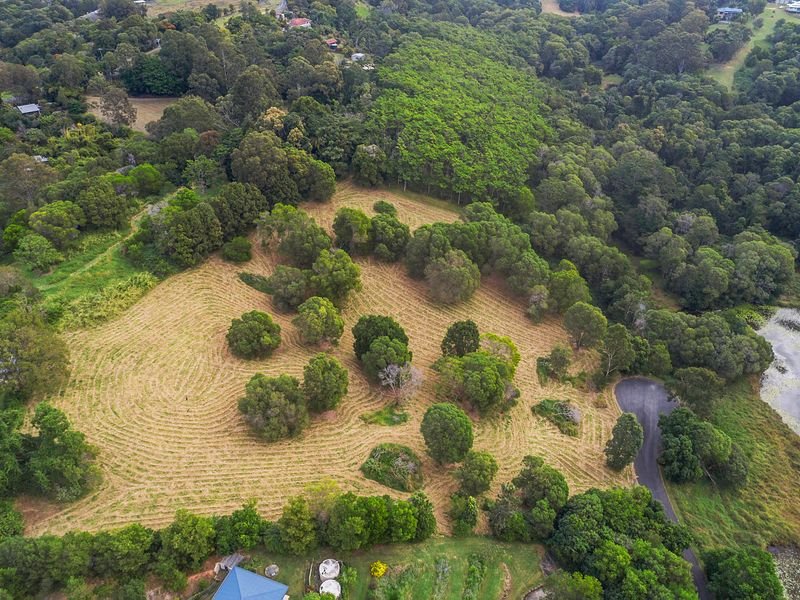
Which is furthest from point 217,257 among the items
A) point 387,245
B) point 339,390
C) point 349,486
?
point 349,486

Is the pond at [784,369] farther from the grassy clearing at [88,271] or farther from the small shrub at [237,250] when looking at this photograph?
the grassy clearing at [88,271]

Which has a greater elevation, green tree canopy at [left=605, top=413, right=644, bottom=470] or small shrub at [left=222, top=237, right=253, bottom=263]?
green tree canopy at [left=605, top=413, right=644, bottom=470]

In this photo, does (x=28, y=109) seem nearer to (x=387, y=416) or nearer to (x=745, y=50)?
(x=387, y=416)

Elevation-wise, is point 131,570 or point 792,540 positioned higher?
point 792,540

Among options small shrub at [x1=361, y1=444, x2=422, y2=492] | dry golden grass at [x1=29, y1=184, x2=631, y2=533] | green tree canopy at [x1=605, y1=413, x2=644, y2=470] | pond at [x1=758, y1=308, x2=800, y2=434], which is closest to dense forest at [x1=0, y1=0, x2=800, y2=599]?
dry golden grass at [x1=29, y1=184, x2=631, y2=533]

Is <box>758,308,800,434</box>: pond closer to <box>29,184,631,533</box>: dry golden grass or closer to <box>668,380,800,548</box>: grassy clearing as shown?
<box>668,380,800,548</box>: grassy clearing

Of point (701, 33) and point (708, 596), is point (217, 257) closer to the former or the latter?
point (708, 596)

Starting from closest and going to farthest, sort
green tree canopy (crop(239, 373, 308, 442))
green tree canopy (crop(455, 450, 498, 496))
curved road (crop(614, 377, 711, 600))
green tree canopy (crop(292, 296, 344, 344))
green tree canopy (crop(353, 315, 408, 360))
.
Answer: green tree canopy (crop(455, 450, 498, 496)) < curved road (crop(614, 377, 711, 600)) < green tree canopy (crop(239, 373, 308, 442)) < green tree canopy (crop(353, 315, 408, 360)) < green tree canopy (crop(292, 296, 344, 344))
